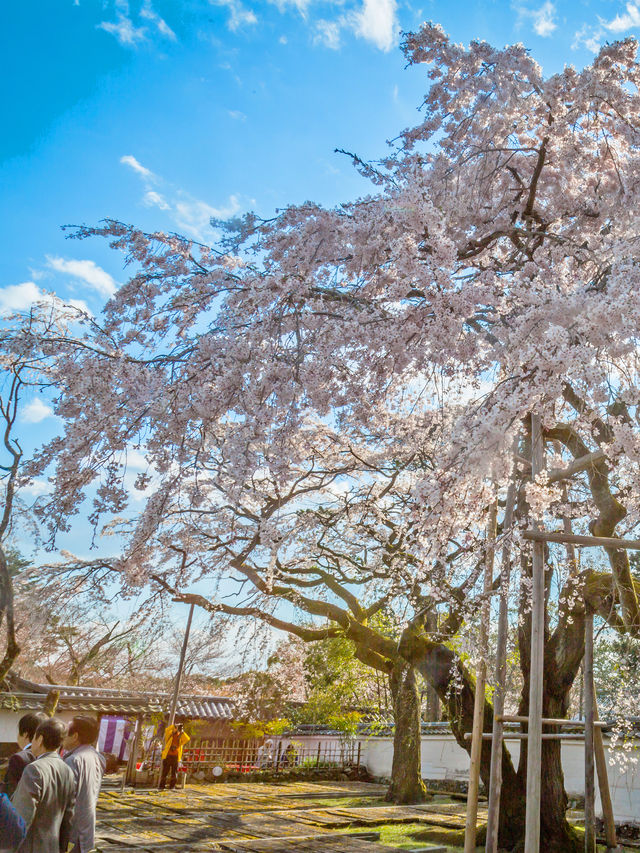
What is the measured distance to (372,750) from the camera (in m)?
18.6

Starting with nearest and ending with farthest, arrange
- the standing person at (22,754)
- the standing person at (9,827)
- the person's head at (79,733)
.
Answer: the standing person at (9,827)
the standing person at (22,754)
the person's head at (79,733)

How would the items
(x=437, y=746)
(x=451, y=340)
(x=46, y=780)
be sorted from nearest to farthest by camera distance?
1. (x=46, y=780)
2. (x=451, y=340)
3. (x=437, y=746)

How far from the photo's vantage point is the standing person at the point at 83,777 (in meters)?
3.52

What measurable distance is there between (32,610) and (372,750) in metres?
11.8

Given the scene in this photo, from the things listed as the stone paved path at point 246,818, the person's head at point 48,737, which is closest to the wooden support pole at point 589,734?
the stone paved path at point 246,818

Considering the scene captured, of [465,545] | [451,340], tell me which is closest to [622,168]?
[451,340]

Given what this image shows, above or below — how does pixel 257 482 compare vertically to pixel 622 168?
below

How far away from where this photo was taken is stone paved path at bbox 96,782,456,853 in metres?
7.09

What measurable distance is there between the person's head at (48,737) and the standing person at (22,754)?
17.0 inches

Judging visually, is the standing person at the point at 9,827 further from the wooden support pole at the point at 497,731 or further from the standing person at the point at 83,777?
the wooden support pole at the point at 497,731

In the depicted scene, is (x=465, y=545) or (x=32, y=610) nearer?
(x=465, y=545)

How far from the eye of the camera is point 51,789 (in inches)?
124

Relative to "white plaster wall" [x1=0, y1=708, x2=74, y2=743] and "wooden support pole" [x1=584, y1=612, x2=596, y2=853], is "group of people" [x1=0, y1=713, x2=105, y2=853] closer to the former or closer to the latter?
"wooden support pole" [x1=584, y1=612, x2=596, y2=853]

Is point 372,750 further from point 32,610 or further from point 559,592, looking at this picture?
point 559,592
